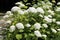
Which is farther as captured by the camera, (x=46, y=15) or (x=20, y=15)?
(x=46, y=15)

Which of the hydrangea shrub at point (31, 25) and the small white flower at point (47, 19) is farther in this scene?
the small white flower at point (47, 19)

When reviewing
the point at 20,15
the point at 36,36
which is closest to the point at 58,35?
the point at 36,36

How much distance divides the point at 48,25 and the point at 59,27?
22 centimetres

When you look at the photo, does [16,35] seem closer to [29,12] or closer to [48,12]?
[29,12]

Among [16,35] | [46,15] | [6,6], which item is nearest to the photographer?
[16,35]

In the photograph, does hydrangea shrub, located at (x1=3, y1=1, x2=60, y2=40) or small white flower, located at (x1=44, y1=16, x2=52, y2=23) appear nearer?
hydrangea shrub, located at (x1=3, y1=1, x2=60, y2=40)

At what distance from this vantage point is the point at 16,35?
369 cm

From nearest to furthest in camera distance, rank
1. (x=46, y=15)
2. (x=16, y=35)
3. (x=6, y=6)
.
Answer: (x=16, y=35) → (x=46, y=15) → (x=6, y=6)

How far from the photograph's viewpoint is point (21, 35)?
12.2 feet

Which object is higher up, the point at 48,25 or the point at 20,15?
the point at 20,15

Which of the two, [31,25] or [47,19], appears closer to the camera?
[31,25]

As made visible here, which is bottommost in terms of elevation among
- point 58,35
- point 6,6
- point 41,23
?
point 58,35

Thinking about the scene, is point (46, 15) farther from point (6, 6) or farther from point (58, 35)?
point (6, 6)

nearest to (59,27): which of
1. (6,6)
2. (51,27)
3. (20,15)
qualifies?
(51,27)
